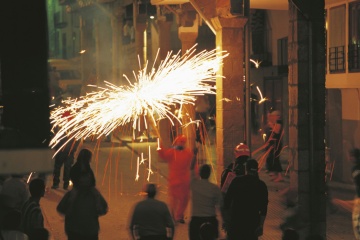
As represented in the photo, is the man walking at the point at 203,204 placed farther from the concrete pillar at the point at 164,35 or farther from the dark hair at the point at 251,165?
the concrete pillar at the point at 164,35

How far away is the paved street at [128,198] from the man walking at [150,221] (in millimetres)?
1814

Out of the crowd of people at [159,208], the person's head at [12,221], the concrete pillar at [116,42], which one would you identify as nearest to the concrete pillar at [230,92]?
the crowd of people at [159,208]

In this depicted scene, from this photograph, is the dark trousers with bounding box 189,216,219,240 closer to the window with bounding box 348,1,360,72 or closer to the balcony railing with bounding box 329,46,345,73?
the window with bounding box 348,1,360,72

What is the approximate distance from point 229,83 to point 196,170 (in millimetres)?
5327

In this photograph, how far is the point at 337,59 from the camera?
17734 millimetres

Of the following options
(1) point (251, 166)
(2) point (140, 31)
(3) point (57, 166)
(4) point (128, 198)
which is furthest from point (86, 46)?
(1) point (251, 166)

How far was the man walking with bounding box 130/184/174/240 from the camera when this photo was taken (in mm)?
7848

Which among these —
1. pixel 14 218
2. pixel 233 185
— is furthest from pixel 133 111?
pixel 14 218

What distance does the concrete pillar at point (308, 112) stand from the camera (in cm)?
970

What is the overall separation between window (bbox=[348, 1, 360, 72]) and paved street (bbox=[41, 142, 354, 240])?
277 cm

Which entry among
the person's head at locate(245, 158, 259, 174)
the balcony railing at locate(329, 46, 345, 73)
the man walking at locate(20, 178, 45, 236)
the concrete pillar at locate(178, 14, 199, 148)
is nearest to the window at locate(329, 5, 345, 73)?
the balcony railing at locate(329, 46, 345, 73)

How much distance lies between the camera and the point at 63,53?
5153cm

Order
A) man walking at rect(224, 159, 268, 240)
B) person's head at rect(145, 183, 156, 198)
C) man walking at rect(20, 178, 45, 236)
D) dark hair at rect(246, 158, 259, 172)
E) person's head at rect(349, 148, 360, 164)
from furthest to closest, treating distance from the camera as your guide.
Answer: person's head at rect(349, 148, 360, 164), dark hair at rect(246, 158, 259, 172), man walking at rect(224, 159, 268, 240), person's head at rect(145, 183, 156, 198), man walking at rect(20, 178, 45, 236)

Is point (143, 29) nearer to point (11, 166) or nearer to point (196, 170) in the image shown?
point (196, 170)
